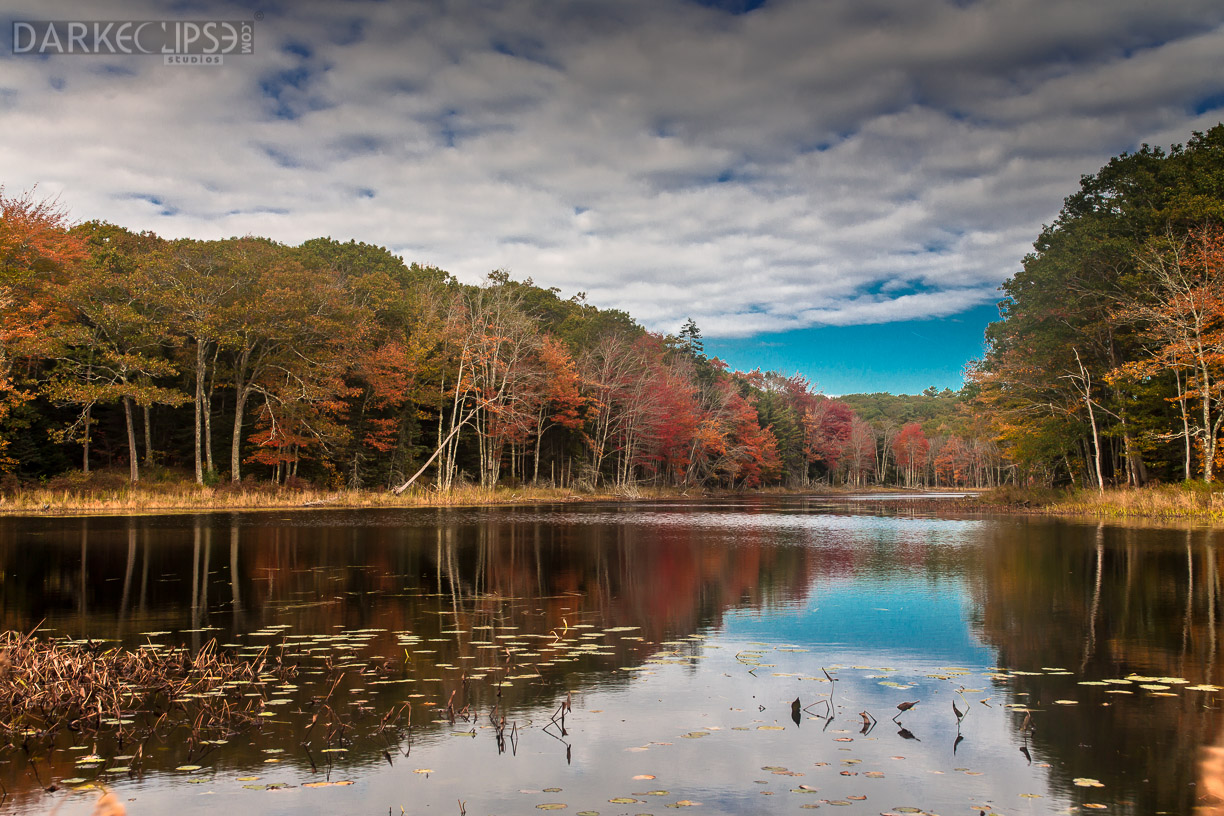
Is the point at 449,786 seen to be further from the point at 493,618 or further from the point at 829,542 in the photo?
the point at 829,542

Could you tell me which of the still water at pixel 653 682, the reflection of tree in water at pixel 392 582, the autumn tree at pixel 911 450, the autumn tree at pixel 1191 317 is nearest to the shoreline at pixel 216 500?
the reflection of tree in water at pixel 392 582

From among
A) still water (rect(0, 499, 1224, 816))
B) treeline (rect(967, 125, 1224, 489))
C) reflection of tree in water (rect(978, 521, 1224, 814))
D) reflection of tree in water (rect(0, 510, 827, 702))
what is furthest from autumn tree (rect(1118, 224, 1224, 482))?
reflection of tree in water (rect(0, 510, 827, 702))

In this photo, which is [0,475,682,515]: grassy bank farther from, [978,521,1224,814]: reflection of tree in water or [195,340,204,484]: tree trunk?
[978,521,1224,814]: reflection of tree in water

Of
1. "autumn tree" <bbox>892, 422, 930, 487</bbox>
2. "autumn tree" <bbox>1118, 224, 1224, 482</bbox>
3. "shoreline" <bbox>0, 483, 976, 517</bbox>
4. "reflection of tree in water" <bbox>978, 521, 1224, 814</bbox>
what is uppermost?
"autumn tree" <bbox>1118, 224, 1224, 482</bbox>

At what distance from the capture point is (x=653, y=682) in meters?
7.74

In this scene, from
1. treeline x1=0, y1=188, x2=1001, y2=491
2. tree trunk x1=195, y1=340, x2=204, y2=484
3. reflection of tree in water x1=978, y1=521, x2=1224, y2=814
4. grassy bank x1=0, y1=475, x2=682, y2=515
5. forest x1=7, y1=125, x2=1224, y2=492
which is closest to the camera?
reflection of tree in water x1=978, y1=521, x2=1224, y2=814

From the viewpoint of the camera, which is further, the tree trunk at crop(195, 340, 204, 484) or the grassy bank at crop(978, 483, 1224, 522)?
the tree trunk at crop(195, 340, 204, 484)

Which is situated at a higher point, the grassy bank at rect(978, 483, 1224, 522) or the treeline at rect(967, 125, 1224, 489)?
the treeline at rect(967, 125, 1224, 489)

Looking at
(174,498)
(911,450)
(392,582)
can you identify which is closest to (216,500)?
(174,498)

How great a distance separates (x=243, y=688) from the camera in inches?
286

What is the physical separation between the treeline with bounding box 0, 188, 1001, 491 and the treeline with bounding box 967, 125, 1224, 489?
91.9 ft

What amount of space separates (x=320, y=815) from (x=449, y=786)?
0.81 metres

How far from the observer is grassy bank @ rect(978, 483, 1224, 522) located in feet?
97.8

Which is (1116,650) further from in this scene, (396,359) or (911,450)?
(911,450)
